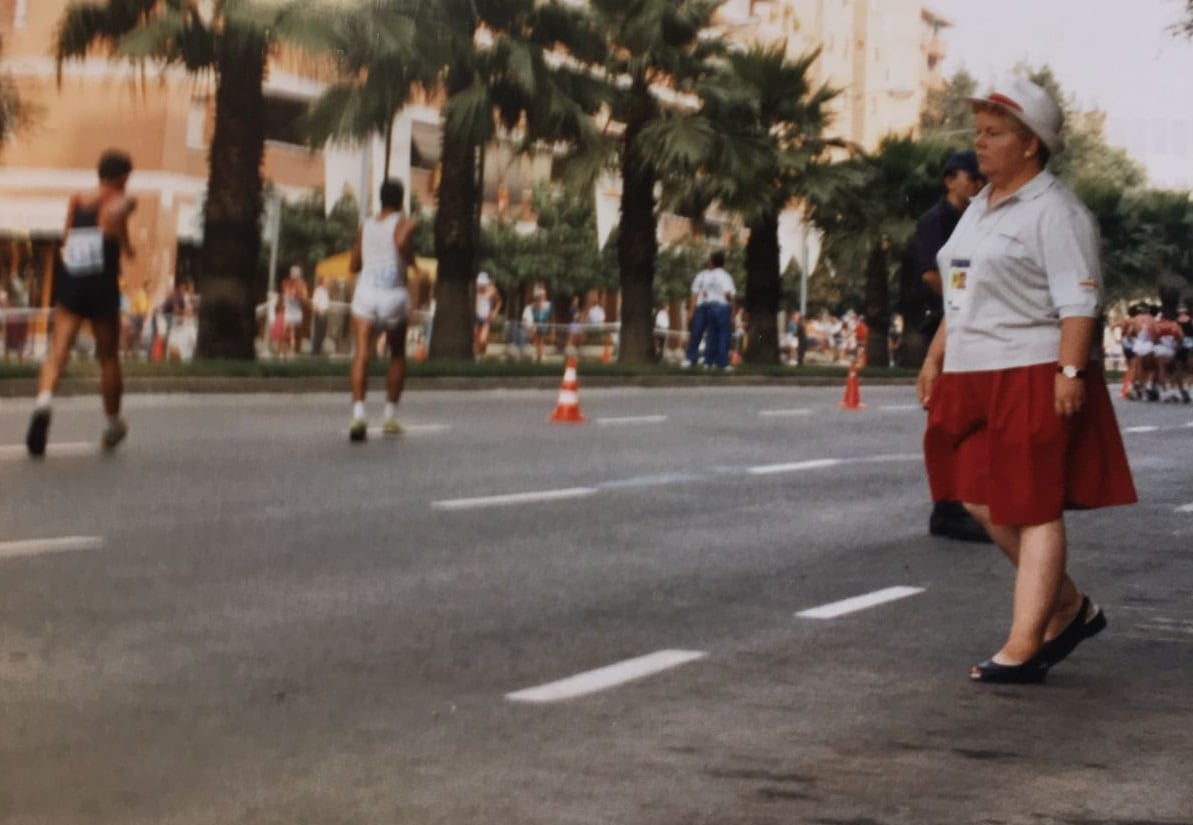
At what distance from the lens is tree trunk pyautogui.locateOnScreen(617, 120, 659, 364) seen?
135ft

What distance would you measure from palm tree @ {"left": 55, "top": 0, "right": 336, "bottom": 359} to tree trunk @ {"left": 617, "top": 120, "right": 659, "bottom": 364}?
11.8m

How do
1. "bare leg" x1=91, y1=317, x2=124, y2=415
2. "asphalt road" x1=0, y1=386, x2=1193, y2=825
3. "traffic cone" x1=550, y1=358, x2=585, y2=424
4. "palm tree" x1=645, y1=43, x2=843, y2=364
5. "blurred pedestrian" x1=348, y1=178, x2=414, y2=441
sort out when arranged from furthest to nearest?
"palm tree" x1=645, y1=43, x2=843, y2=364
"traffic cone" x1=550, y1=358, x2=585, y2=424
"blurred pedestrian" x1=348, y1=178, x2=414, y2=441
"bare leg" x1=91, y1=317, x2=124, y2=415
"asphalt road" x1=0, y1=386, x2=1193, y2=825

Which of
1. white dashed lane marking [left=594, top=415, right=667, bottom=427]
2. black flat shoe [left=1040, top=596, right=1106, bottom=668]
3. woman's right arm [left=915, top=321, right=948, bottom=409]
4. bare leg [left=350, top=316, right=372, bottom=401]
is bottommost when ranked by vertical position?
white dashed lane marking [left=594, top=415, right=667, bottom=427]

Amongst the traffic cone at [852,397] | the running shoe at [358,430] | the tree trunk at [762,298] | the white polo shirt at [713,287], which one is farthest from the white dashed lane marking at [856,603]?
the tree trunk at [762,298]

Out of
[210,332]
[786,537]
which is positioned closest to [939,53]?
[210,332]

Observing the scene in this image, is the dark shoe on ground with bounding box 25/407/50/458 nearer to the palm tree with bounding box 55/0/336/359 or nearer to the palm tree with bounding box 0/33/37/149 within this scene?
the palm tree with bounding box 55/0/336/359

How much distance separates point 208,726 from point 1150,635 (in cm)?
371

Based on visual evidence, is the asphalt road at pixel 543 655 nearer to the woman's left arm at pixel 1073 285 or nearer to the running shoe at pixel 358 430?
the woman's left arm at pixel 1073 285

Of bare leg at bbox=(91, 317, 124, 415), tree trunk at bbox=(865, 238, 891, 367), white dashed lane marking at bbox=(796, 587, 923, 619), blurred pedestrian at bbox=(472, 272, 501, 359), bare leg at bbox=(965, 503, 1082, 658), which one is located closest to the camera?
bare leg at bbox=(965, 503, 1082, 658)

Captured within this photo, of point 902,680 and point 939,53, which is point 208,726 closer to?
point 902,680

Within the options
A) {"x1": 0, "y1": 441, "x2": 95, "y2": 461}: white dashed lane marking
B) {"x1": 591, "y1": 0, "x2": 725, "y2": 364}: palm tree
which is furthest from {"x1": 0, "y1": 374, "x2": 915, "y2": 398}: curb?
{"x1": 0, "y1": 441, "x2": 95, "y2": 461}: white dashed lane marking

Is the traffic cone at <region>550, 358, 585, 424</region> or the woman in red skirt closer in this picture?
the woman in red skirt

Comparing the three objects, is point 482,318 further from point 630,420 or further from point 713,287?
point 630,420

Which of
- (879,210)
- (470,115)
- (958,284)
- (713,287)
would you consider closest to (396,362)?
(958,284)
